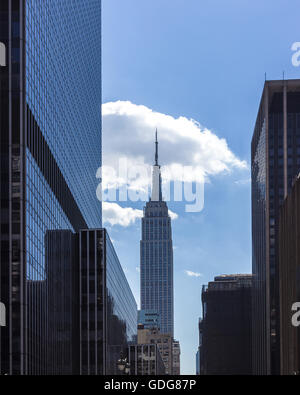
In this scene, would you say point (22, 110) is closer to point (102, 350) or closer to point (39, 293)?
point (39, 293)

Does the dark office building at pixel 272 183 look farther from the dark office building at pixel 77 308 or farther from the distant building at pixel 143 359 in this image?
the dark office building at pixel 77 308

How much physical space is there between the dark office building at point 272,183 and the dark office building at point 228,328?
928 inches

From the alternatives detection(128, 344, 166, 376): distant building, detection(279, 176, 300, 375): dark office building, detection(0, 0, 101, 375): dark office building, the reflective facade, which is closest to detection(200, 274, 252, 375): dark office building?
detection(128, 344, 166, 376): distant building

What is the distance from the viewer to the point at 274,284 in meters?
119

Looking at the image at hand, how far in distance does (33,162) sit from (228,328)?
118025 mm

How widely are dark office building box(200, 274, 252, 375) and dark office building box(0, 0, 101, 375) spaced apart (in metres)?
92.3

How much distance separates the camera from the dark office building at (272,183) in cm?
11719

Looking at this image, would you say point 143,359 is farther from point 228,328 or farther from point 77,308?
point 77,308

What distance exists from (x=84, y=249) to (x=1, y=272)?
117 ft

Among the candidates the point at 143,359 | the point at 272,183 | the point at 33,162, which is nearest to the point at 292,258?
the point at 33,162

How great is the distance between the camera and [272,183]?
123812 mm

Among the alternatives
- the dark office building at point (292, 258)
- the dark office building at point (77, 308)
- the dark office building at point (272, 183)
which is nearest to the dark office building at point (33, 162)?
the dark office building at point (77, 308)

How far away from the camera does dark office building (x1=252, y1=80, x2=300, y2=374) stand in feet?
384

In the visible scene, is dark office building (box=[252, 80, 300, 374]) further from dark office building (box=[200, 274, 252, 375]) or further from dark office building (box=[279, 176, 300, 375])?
dark office building (box=[279, 176, 300, 375])
